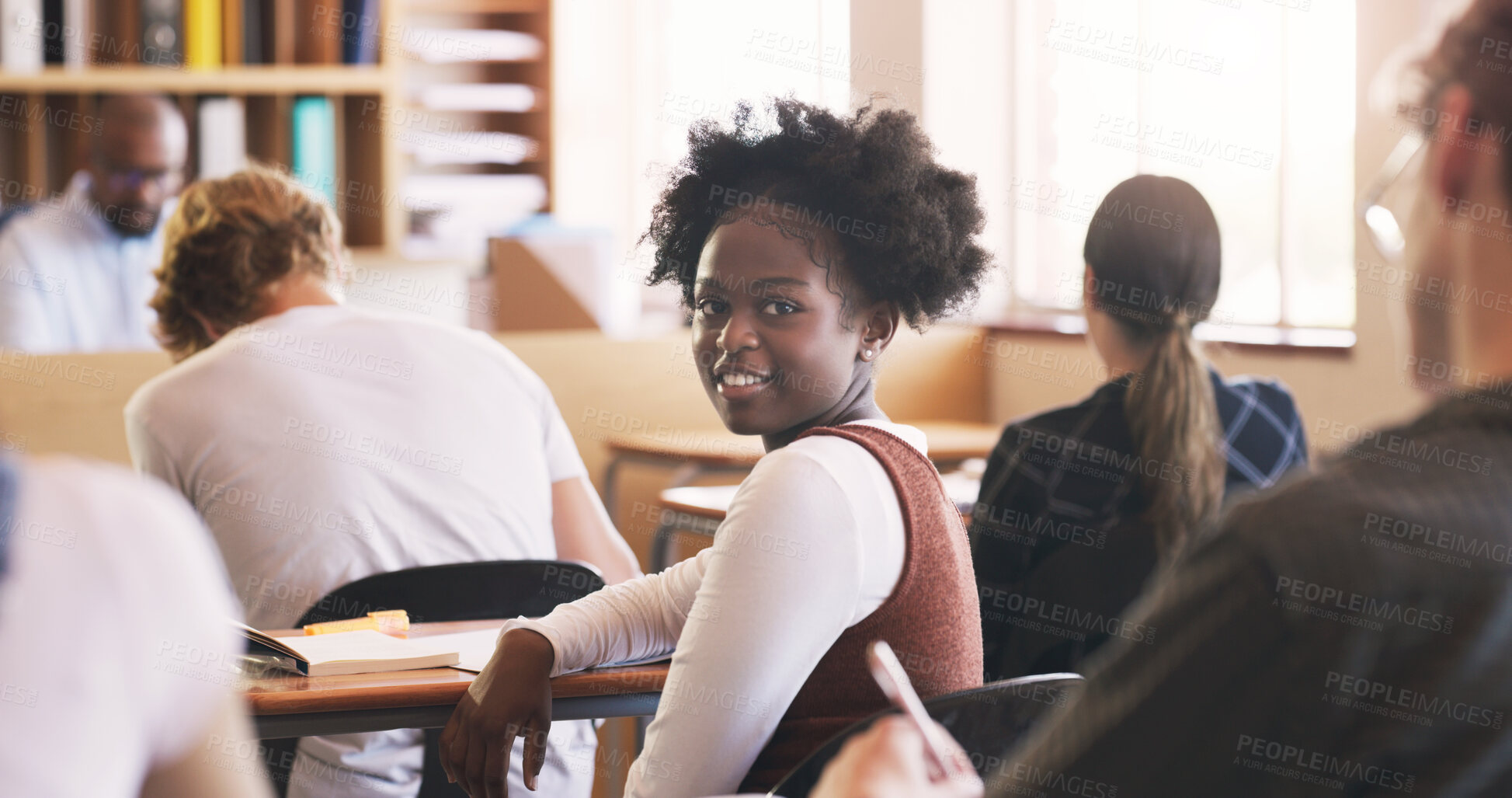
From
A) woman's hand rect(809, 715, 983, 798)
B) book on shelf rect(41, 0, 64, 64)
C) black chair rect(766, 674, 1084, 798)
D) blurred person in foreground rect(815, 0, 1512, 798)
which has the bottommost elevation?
black chair rect(766, 674, 1084, 798)

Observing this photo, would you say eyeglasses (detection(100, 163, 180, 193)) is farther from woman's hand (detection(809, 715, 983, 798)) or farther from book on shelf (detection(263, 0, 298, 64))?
woman's hand (detection(809, 715, 983, 798))

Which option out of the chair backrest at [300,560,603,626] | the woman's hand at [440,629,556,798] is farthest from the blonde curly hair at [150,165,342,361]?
the woman's hand at [440,629,556,798]

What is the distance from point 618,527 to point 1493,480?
3.49 m

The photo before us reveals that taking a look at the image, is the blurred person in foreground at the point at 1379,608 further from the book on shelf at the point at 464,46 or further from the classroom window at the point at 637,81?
the book on shelf at the point at 464,46

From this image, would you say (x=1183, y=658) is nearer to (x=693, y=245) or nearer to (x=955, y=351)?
(x=693, y=245)

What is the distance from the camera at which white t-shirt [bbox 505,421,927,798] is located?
110 centimetres

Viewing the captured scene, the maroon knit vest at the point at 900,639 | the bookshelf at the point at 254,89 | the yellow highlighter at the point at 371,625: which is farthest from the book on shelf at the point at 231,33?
the maroon knit vest at the point at 900,639

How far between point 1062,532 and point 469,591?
2.53ft

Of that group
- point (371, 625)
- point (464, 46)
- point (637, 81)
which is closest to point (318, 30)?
point (464, 46)

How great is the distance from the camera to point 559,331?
3.96 metres

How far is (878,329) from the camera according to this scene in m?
1.40

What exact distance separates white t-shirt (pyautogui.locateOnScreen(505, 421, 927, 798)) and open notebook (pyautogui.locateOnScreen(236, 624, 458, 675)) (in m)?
0.41

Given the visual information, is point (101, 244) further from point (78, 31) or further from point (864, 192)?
point (864, 192)

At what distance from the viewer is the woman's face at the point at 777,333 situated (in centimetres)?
133
